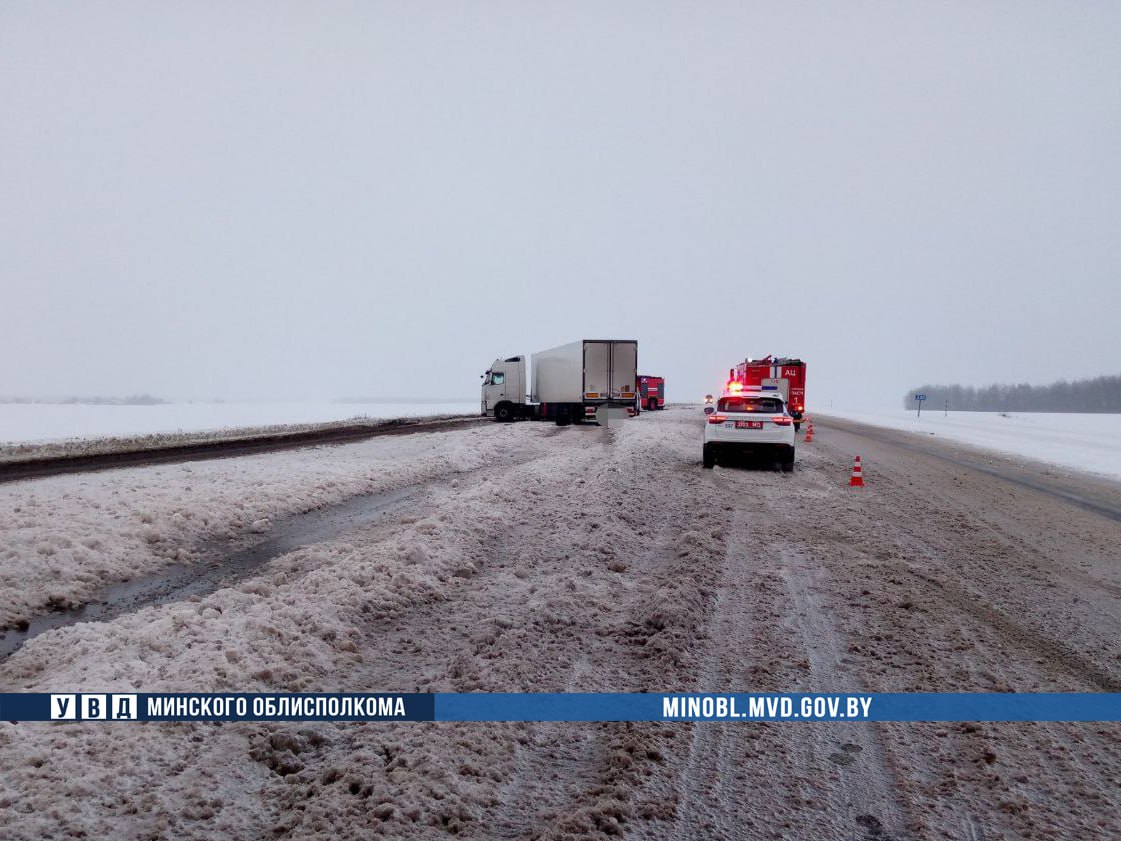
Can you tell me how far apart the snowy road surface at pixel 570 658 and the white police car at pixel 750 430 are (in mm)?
4443

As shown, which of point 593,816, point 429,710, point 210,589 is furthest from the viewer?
point 210,589

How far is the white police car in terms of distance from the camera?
14461mm

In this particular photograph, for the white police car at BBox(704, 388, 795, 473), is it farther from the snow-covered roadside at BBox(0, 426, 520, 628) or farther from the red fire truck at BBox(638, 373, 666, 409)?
the red fire truck at BBox(638, 373, 666, 409)

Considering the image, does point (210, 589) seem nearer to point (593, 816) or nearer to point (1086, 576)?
point (593, 816)

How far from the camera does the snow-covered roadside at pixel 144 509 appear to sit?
6477 mm

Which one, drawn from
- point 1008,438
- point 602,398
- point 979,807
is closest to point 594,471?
point 979,807

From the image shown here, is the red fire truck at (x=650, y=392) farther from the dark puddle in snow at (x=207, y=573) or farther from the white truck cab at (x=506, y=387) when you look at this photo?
the dark puddle in snow at (x=207, y=573)

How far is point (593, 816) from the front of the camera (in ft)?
9.00

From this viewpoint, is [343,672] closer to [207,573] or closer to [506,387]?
[207,573]

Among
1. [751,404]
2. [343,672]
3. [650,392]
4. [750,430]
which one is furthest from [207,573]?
[650,392]

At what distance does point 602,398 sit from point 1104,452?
19.5 metres

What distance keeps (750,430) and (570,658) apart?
11236 mm

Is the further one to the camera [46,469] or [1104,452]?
[1104,452]

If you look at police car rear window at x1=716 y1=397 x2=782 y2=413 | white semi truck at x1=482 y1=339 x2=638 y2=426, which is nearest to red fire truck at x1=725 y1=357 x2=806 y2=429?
white semi truck at x1=482 y1=339 x2=638 y2=426
